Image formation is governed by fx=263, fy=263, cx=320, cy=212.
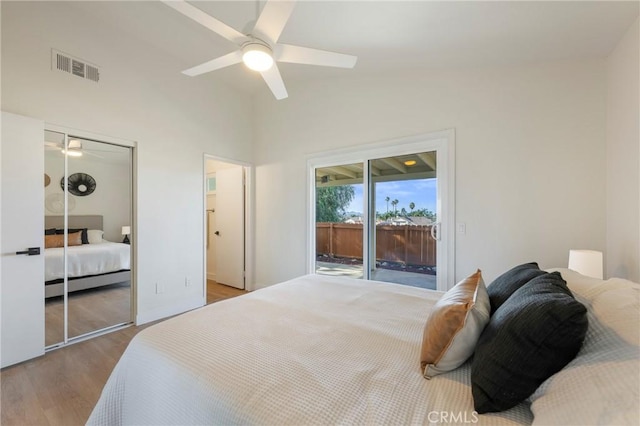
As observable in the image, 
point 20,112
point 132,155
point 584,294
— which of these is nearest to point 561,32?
point 584,294

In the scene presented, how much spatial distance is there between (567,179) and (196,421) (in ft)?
9.75

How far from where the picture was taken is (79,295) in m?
2.70

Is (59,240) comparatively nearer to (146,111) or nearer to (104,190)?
(104,190)

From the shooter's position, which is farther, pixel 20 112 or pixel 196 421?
pixel 20 112

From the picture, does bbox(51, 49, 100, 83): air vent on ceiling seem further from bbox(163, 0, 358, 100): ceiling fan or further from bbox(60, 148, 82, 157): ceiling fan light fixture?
bbox(163, 0, 358, 100): ceiling fan

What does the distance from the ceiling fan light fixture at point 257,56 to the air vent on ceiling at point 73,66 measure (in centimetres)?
200

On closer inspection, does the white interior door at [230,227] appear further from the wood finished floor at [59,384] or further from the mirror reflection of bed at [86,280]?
the wood finished floor at [59,384]

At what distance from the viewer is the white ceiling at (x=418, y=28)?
69.9 inches

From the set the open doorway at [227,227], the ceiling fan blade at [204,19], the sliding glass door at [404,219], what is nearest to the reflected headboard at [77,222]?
the open doorway at [227,227]

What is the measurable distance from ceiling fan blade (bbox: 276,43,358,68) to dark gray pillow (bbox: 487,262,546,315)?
159cm

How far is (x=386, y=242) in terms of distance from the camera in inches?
129

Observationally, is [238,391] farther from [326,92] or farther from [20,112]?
[326,92]
